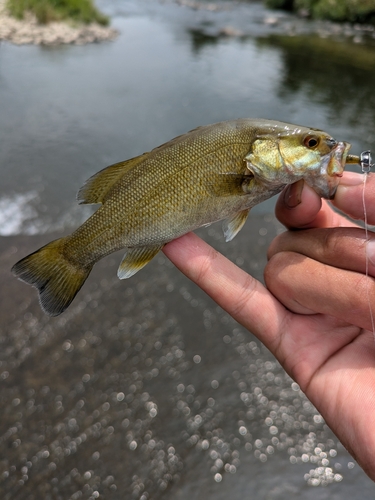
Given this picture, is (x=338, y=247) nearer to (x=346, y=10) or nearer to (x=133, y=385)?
(x=133, y=385)

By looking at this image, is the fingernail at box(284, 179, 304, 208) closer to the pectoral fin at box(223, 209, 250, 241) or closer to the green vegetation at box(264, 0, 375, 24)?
the pectoral fin at box(223, 209, 250, 241)

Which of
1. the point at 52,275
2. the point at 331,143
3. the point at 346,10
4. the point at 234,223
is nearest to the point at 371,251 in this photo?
the point at 331,143

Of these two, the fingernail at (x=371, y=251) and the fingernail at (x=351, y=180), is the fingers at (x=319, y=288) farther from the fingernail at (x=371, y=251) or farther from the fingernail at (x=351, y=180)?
the fingernail at (x=351, y=180)

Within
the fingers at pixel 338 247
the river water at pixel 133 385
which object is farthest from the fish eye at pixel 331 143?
the river water at pixel 133 385

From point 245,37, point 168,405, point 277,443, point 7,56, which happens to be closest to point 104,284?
point 168,405

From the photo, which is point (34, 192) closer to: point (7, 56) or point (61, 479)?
point (61, 479)

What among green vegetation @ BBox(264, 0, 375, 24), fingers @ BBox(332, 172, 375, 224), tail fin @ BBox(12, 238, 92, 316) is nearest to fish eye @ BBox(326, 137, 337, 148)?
fingers @ BBox(332, 172, 375, 224)
